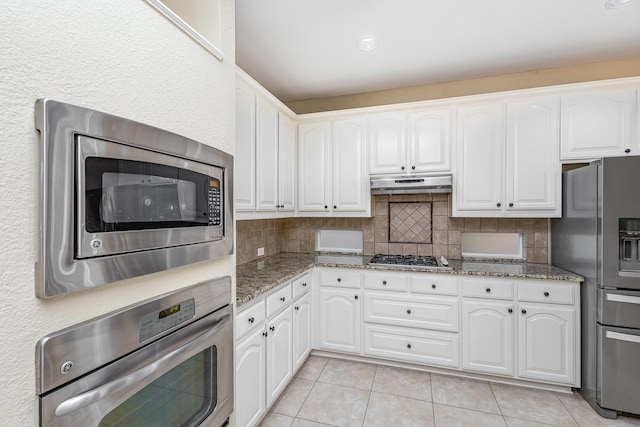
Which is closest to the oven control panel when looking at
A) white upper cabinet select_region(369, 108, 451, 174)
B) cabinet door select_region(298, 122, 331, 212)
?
cabinet door select_region(298, 122, 331, 212)

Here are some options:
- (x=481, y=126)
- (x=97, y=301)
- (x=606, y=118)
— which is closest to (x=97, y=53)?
(x=97, y=301)

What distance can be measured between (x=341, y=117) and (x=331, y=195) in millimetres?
761

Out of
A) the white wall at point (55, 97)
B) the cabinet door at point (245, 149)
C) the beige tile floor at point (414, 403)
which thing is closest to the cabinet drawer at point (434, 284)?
the beige tile floor at point (414, 403)

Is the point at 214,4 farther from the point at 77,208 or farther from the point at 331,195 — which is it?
the point at 331,195

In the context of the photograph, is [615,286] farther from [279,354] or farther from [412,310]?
[279,354]

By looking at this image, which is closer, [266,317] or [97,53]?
[97,53]

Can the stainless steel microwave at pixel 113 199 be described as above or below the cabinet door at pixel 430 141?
below

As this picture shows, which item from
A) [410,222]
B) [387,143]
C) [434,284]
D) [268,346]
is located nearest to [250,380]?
[268,346]

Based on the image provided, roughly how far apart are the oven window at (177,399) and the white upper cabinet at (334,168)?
6.56ft

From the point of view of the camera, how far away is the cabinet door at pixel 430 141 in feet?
8.97

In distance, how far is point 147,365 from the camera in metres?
0.91

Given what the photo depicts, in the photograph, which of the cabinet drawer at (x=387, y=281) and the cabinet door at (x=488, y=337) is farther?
the cabinet drawer at (x=387, y=281)

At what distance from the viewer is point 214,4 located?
4.29 feet

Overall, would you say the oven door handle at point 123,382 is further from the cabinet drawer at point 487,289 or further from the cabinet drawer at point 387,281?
the cabinet drawer at point 487,289
